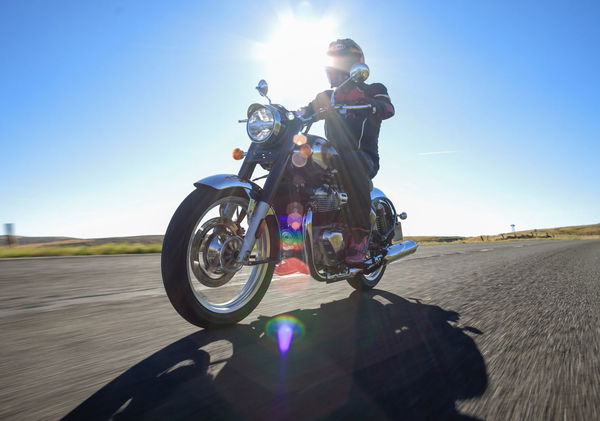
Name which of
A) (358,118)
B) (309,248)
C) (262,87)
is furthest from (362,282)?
(262,87)

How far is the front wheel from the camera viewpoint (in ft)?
6.53

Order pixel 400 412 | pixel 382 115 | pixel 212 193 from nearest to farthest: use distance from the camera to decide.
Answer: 1. pixel 400 412
2. pixel 212 193
3. pixel 382 115

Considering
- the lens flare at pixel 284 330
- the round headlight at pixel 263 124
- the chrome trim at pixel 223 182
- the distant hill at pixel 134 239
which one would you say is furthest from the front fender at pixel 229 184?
the distant hill at pixel 134 239

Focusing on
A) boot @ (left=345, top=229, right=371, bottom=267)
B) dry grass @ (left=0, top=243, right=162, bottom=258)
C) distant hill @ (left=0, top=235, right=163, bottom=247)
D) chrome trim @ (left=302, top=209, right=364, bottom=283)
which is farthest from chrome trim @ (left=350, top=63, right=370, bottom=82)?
distant hill @ (left=0, top=235, right=163, bottom=247)

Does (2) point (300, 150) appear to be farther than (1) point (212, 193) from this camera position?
Yes

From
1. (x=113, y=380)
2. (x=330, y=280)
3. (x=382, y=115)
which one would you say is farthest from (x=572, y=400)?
(x=382, y=115)

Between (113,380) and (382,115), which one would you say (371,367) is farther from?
(382,115)

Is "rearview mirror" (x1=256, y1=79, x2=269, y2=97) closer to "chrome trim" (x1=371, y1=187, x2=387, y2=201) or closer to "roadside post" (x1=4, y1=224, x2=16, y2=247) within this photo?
"chrome trim" (x1=371, y1=187, x2=387, y2=201)

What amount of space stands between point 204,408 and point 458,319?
1.72 meters

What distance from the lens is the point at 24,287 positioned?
3699mm

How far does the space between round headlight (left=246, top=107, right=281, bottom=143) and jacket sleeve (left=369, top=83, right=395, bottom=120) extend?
91 centimetres

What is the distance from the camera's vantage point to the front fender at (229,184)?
2.22m

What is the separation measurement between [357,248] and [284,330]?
4.46ft

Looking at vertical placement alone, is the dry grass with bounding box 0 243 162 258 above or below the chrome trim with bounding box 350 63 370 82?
below
